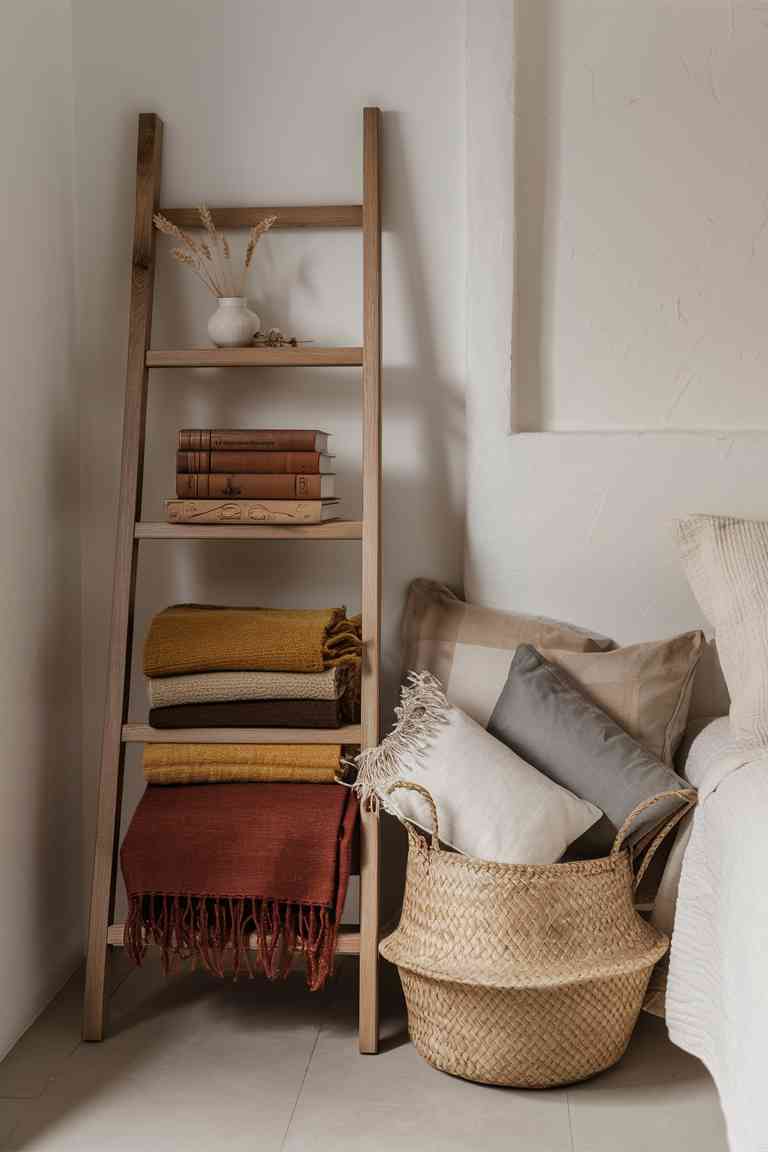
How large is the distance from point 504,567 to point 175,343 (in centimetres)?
84

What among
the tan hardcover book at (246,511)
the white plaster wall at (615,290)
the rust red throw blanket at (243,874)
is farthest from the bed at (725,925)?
the tan hardcover book at (246,511)

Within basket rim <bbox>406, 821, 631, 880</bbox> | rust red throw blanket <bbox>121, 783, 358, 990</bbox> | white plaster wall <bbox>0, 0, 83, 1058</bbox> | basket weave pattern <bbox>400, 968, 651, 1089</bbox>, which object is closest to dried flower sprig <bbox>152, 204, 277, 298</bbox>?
white plaster wall <bbox>0, 0, 83, 1058</bbox>

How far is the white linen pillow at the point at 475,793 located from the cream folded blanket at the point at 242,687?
0.15 meters

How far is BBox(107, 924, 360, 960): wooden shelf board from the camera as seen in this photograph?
6.99 ft

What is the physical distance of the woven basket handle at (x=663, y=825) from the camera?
6.53 feet

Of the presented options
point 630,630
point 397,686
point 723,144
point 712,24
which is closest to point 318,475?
point 397,686

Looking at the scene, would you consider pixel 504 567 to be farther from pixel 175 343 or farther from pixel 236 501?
pixel 175 343

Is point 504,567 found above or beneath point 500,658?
above

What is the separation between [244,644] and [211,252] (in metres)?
0.86

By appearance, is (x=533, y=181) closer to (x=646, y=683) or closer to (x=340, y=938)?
(x=646, y=683)

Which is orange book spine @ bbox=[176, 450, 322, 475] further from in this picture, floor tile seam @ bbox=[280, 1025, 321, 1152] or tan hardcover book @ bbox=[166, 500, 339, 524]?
floor tile seam @ bbox=[280, 1025, 321, 1152]

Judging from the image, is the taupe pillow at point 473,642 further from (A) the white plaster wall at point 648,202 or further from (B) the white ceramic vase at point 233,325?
(B) the white ceramic vase at point 233,325

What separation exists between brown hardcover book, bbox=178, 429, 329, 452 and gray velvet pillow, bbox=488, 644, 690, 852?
566 mm

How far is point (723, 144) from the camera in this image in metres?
2.38
